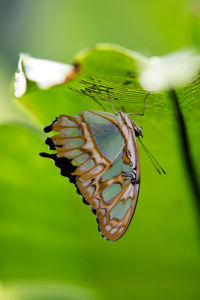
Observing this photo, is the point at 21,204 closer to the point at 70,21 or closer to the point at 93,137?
the point at 93,137

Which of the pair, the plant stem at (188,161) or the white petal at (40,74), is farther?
the plant stem at (188,161)

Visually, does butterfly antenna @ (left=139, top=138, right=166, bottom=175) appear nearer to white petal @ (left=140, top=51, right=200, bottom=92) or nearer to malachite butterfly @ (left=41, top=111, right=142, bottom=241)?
malachite butterfly @ (left=41, top=111, right=142, bottom=241)

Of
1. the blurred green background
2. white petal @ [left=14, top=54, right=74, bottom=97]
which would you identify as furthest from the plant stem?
white petal @ [left=14, top=54, right=74, bottom=97]

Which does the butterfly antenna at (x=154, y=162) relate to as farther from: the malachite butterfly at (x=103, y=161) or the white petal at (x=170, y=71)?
Result: the white petal at (x=170, y=71)

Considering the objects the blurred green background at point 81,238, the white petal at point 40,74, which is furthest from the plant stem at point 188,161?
the white petal at point 40,74

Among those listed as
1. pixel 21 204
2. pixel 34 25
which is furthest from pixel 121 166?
pixel 34 25

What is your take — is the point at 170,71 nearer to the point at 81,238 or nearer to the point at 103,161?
the point at 103,161
